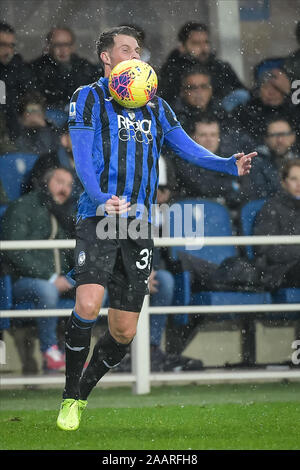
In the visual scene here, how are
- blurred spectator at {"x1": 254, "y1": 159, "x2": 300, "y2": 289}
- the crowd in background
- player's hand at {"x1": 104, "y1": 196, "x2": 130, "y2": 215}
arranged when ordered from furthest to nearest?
blurred spectator at {"x1": 254, "y1": 159, "x2": 300, "y2": 289} < the crowd in background < player's hand at {"x1": 104, "y1": 196, "x2": 130, "y2": 215}

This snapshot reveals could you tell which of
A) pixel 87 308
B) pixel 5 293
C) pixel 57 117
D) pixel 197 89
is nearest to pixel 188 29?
pixel 197 89

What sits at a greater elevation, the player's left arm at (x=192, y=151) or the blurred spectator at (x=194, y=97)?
the blurred spectator at (x=194, y=97)

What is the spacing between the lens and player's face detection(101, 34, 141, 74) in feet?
15.9

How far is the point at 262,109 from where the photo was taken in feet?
24.8

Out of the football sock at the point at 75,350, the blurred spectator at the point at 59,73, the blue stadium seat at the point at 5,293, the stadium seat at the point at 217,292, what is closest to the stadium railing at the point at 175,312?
the blue stadium seat at the point at 5,293

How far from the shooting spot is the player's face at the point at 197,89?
7.33 m

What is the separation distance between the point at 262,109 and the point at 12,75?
1939 mm

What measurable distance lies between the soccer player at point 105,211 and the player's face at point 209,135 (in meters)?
2.12

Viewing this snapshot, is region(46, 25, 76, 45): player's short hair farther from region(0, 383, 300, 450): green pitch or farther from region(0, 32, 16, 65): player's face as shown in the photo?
region(0, 383, 300, 450): green pitch

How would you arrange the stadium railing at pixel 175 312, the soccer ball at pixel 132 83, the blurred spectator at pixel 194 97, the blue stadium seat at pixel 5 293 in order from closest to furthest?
the soccer ball at pixel 132 83 → the stadium railing at pixel 175 312 → the blue stadium seat at pixel 5 293 → the blurred spectator at pixel 194 97

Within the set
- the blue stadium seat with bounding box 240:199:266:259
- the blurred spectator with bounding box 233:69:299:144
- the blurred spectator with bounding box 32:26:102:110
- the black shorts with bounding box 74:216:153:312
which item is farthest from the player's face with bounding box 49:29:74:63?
the black shorts with bounding box 74:216:153:312

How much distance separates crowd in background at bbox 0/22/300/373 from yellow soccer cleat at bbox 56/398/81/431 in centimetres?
183

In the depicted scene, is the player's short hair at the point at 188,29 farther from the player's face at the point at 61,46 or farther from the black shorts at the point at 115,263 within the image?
the black shorts at the point at 115,263

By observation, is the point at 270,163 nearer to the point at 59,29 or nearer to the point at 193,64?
the point at 193,64
